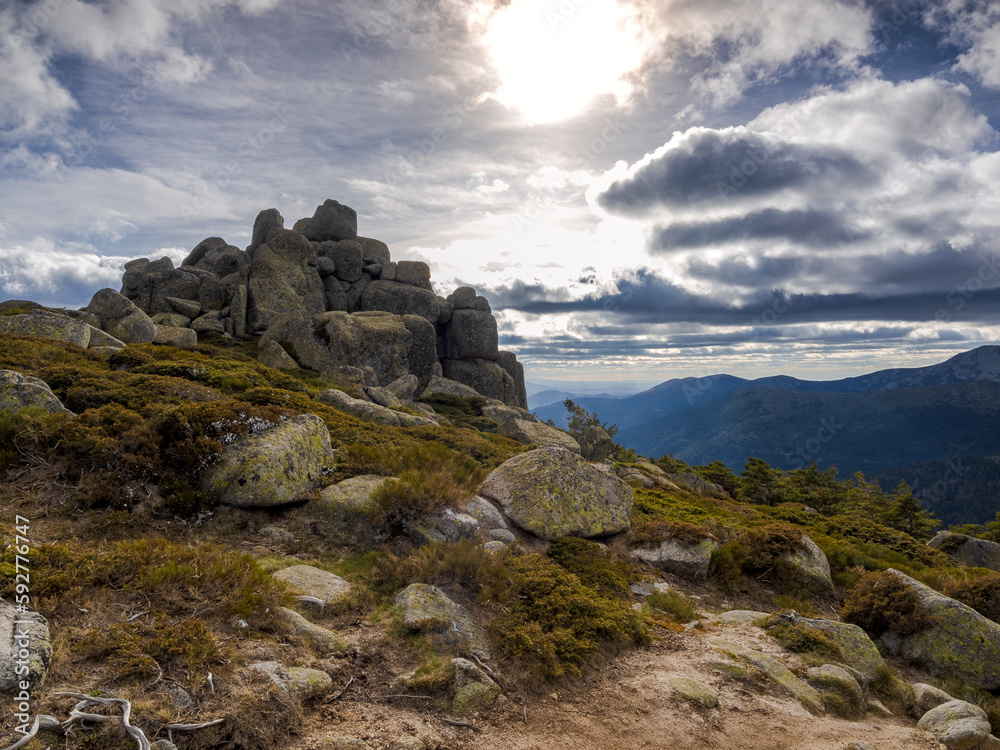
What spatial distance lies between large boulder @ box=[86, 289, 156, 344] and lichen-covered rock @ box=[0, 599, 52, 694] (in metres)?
36.8

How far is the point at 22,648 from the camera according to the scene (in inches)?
189

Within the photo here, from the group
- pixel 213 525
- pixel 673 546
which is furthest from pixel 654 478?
pixel 213 525

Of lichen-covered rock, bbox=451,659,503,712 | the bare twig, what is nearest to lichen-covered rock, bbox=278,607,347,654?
lichen-covered rock, bbox=451,659,503,712

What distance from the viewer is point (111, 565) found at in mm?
6816

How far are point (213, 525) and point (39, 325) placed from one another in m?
24.8

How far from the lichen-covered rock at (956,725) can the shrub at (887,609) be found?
4.12m

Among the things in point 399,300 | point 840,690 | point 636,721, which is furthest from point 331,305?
point 840,690

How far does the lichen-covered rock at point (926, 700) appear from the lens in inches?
363

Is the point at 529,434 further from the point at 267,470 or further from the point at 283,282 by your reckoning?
the point at 283,282

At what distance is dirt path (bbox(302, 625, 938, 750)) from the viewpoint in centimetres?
615

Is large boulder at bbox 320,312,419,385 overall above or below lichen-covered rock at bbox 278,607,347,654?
above

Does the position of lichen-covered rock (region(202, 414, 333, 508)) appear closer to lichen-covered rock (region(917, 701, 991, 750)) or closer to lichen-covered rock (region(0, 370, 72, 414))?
lichen-covered rock (region(0, 370, 72, 414))

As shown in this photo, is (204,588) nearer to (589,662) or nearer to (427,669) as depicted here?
(427,669)

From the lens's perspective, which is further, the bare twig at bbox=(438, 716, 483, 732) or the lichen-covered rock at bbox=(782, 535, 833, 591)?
the lichen-covered rock at bbox=(782, 535, 833, 591)
